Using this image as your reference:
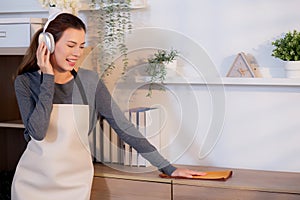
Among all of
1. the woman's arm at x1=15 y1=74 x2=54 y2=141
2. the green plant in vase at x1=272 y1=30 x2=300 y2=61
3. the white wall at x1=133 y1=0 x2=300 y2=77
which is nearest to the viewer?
the woman's arm at x1=15 y1=74 x2=54 y2=141

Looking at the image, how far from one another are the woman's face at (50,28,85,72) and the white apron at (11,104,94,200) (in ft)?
0.52

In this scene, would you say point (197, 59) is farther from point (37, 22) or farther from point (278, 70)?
point (37, 22)

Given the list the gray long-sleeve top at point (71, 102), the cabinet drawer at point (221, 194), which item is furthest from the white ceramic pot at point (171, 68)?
the cabinet drawer at point (221, 194)

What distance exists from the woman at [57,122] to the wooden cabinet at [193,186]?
0.22 ft

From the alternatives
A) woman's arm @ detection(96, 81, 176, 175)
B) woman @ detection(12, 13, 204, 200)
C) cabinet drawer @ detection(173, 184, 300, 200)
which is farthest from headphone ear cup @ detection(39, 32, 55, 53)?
cabinet drawer @ detection(173, 184, 300, 200)

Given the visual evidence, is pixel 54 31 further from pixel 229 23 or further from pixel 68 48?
pixel 229 23

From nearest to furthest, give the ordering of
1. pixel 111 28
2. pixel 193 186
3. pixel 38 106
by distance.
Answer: pixel 38 106 → pixel 193 186 → pixel 111 28

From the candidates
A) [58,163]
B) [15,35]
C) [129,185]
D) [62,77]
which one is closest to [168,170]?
[129,185]

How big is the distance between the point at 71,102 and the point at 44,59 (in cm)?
21

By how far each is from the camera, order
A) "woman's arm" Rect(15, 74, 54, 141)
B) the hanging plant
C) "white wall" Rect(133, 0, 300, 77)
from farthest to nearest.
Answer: the hanging plant
"white wall" Rect(133, 0, 300, 77)
"woman's arm" Rect(15, 74, 54, 141)

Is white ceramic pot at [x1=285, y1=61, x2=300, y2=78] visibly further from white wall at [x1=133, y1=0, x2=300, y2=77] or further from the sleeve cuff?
the sleeve cuff

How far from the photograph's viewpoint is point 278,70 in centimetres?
200

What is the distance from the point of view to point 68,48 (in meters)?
1.79

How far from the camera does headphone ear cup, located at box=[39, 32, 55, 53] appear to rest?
68.9 inches
